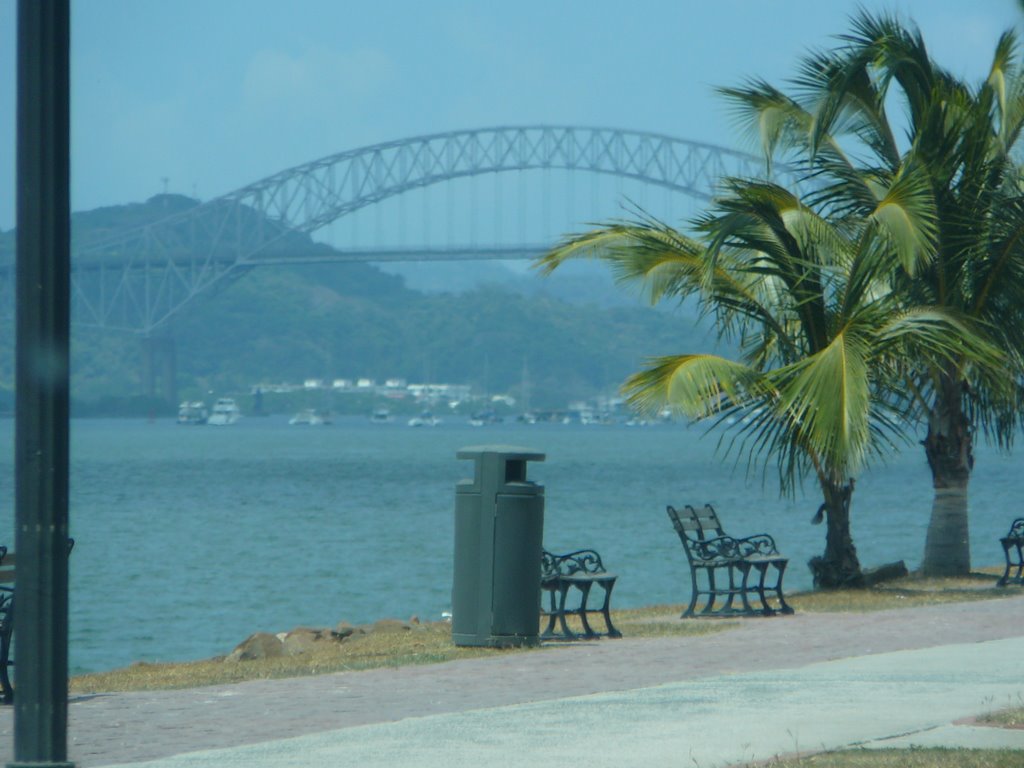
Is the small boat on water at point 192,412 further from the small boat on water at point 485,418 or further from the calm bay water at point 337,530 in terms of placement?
the small boat on water at point 485,418

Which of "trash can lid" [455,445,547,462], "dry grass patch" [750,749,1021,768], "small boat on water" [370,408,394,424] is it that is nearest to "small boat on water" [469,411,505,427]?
"small boat on water" [370,408,394,424]

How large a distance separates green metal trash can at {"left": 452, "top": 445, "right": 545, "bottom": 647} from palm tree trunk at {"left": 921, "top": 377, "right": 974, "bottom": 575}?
6.97 meters

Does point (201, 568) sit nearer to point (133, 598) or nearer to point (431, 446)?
point (133, 598)

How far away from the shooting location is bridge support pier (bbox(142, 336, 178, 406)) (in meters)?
99.1

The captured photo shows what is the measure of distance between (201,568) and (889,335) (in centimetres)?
2695

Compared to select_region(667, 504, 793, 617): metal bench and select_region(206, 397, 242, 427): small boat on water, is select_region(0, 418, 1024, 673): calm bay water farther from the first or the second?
select_region(206, 397, 242, 427): small boat on water

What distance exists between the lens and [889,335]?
14.3 meters

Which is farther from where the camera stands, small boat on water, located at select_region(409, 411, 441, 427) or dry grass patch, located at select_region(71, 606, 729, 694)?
small boat on water, located at select_region(409, 411, 441, 427)

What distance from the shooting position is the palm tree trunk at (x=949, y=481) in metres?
16.3

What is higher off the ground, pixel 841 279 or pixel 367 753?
pixel 841 279

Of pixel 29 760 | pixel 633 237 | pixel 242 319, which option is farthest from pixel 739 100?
pixel 242 319

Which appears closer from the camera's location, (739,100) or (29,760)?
(29,760)

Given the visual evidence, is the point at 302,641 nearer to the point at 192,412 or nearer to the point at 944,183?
the point at 944,183

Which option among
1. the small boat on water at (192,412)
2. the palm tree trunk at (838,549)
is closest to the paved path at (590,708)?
the palm tree trunk at (838,549)
